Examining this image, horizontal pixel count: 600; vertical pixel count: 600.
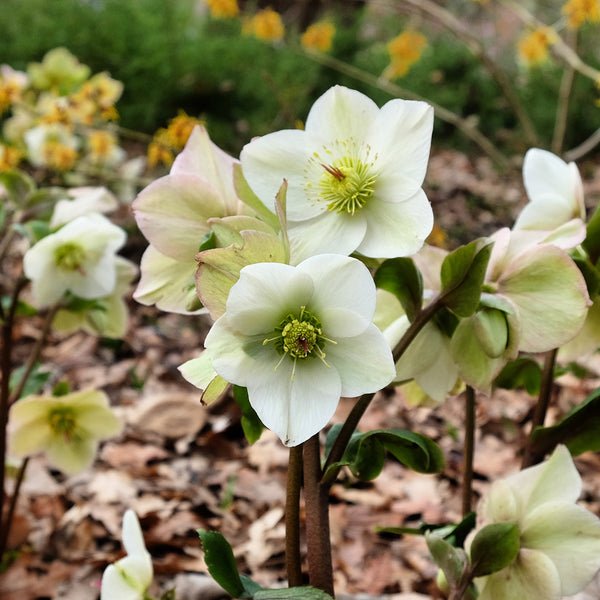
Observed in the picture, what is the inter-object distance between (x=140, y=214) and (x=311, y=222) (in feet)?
0.49

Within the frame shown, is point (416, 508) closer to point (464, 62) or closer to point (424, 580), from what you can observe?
point (424, 580)

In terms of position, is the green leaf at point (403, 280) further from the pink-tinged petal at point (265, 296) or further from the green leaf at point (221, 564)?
the green leaf at point (221, 564)

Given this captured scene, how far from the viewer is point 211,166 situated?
2.14 ft

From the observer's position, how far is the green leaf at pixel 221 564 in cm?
57

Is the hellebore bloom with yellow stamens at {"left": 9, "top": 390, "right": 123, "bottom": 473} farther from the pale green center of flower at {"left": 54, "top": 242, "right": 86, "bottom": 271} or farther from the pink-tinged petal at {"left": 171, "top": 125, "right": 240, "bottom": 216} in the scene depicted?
the pink-tinged petal at {"left": 171, "top": 125, "right": 240, "bottom": 216}

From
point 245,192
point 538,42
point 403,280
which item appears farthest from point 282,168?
point 538,42

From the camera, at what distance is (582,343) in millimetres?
745

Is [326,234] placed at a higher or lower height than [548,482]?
higher

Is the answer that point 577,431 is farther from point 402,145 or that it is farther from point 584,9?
point 584,9

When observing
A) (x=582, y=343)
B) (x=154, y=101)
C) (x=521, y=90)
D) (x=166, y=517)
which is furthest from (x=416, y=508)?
(x=521, y=90)

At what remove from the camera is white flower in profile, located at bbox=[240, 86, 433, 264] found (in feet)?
1.83

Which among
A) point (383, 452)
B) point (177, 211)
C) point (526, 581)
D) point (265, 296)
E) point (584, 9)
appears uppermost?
point (584, 9)

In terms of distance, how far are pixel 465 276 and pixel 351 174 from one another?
0.13 metres

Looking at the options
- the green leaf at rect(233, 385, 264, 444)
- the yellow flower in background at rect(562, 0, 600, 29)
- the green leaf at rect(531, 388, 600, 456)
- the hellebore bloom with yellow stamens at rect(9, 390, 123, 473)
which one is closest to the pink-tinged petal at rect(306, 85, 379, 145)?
the green leaf at rect(233, 385, 264, 444)
